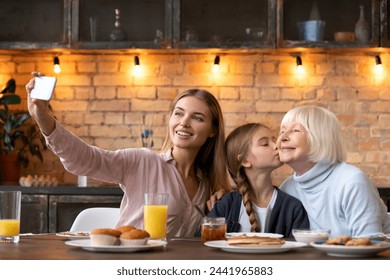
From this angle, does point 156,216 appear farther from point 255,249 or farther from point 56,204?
point 56,204

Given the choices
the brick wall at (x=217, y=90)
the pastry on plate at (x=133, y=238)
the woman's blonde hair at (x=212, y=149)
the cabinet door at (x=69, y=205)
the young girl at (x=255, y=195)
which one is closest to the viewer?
the pastry on plate at (x=133, y=238)

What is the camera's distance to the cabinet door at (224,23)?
472 cm

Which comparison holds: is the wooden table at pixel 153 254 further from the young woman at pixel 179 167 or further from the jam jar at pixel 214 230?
the young woman at pixel 179 167

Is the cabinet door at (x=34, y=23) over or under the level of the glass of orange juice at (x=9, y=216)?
over

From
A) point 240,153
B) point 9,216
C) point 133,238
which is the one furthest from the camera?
point 240,153

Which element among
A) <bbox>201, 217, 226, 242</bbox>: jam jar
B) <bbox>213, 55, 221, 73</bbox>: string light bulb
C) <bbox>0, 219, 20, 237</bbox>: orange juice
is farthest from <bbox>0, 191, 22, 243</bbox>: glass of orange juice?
<bbox>213, 55, 221, 73</bbox>: string light bulb

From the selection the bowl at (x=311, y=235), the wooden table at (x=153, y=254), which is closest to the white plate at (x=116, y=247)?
the wooden table at (x=153, y=254)

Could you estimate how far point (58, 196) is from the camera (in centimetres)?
445

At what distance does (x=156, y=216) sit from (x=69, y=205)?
240 cm

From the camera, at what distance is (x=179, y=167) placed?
3016 millimetres

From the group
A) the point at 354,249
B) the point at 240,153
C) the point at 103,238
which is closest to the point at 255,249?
the point at 354,249

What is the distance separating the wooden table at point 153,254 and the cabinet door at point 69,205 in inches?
→ 92.9
